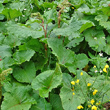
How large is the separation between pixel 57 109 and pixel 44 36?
0.98m

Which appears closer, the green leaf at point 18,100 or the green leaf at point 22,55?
the green leaf at point 18,100

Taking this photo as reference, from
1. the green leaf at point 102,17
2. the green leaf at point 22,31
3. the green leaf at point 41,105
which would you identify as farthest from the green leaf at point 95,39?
the green leaf at point 41,105

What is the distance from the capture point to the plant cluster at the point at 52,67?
5.86ft

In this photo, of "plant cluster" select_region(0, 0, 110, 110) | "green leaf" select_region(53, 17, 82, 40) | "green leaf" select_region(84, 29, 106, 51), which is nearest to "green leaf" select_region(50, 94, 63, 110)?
"plant cluster" select_region(0, 0, 110, 110)

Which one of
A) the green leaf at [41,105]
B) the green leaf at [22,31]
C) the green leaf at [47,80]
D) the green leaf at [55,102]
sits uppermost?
the green leaf at [22,31]

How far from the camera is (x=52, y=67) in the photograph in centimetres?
236

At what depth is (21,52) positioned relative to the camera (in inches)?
85.1

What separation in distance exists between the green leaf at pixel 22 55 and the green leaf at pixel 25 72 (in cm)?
12

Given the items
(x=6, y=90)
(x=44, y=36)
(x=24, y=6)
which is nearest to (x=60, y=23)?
(x=44, y=36)

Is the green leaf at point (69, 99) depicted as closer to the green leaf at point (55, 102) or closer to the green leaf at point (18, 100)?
the green leaf at point (55, 102)

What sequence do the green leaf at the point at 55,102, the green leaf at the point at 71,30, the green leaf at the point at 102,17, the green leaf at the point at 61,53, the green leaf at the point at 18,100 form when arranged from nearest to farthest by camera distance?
1. the green leaf at the point at 18,100
2. the green leaf at the point at 55,102
3. the green leaf at the point at 71,30
4. the green leaf at the point at 61,53
5. the green leaf at the point at 102,17

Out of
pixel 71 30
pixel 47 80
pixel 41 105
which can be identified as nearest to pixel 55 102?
pixel 41 105

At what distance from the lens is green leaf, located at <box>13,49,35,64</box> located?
2.08 meters

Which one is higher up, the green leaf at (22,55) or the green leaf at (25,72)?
the green leaf at (22,55)
